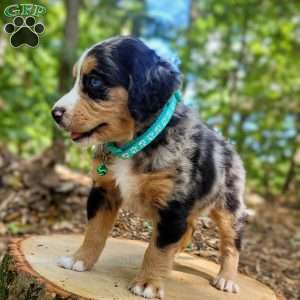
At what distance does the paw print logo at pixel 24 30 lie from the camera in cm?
370

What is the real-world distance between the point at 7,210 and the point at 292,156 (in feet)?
21.6

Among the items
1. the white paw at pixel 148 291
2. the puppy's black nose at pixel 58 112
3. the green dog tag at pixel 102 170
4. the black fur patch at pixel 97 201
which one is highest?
the puppy's black nose at pixel 58 112

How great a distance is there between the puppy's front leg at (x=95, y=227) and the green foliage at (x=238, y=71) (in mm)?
6318

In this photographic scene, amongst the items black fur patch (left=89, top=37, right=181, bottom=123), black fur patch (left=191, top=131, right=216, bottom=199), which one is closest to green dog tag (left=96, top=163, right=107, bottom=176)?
black fur patch (left=89, top=37, right=181, bottom=123)

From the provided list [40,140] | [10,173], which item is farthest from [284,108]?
[10,173]

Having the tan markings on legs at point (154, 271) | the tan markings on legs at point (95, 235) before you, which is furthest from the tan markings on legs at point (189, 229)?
the tan markings on legs at point (95, 235)

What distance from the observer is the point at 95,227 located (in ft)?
10.8

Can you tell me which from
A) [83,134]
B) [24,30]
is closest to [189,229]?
[83,134]

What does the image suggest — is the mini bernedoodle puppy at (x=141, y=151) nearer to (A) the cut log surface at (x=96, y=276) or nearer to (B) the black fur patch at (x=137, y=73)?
(B) the black fur patch at (x=137, y=73)

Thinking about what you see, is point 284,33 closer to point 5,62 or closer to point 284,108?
point 284,108

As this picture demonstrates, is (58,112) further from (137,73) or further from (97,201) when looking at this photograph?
(97,201)

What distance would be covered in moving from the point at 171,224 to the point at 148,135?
508 millimetres

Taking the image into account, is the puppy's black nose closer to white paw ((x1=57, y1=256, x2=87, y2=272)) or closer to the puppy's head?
the puppy's head

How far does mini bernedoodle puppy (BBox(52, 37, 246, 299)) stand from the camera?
2.82m
